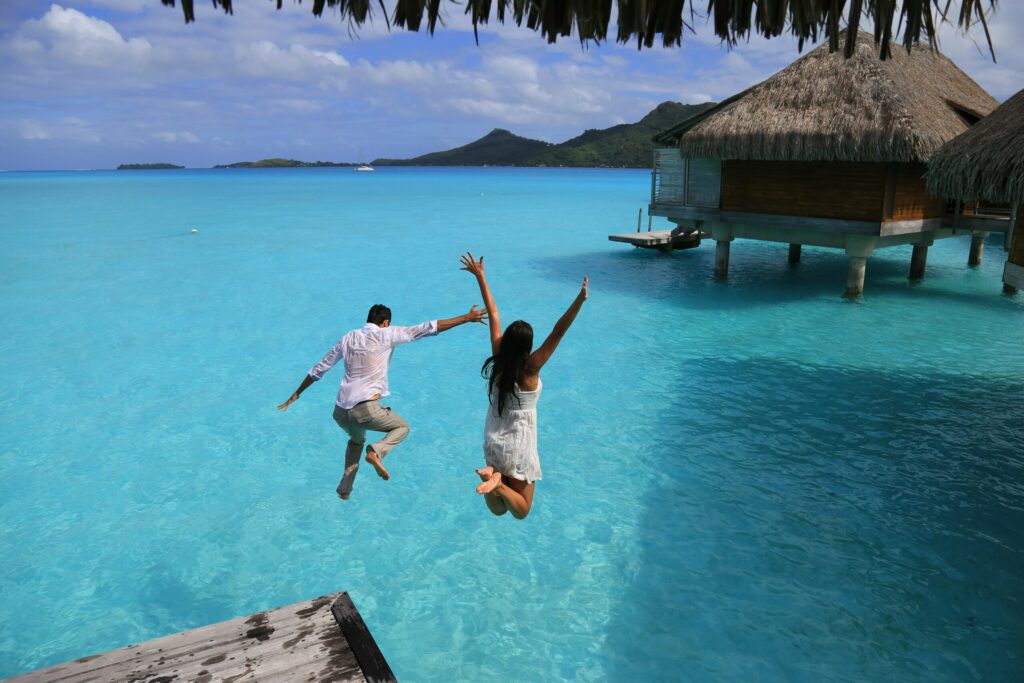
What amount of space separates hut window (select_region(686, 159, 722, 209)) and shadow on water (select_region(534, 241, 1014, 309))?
2.26 metres

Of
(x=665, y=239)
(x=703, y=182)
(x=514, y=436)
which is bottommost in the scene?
(x=665, y=239)

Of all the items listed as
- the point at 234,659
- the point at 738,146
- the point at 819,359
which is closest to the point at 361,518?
the point at 234,659

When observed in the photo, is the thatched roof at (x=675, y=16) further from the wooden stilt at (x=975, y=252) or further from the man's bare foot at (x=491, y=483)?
the wooden stilt at (x=975, y=252)

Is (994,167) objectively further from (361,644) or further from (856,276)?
(361,644)

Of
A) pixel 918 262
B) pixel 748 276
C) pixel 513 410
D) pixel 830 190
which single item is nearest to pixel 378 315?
pixel 513 410

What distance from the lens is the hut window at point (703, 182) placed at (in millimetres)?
18266

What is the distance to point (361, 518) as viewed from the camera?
7.36 m

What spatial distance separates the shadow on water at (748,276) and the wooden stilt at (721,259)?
1.03ft

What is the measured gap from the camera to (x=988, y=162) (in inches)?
375

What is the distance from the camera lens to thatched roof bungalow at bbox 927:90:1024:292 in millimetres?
8914

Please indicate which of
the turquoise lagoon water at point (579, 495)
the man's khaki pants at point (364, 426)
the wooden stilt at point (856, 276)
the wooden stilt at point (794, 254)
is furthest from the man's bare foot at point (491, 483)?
the wooden stilt at point (794, 254)

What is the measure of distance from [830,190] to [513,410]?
14.3 m

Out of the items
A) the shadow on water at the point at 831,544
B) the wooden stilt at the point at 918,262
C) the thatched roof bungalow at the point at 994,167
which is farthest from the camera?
the wooden stilt at the point at 918,262

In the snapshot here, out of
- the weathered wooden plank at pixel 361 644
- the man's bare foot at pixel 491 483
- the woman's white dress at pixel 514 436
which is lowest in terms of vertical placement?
the weathered wooden plank at pixel 361 644
